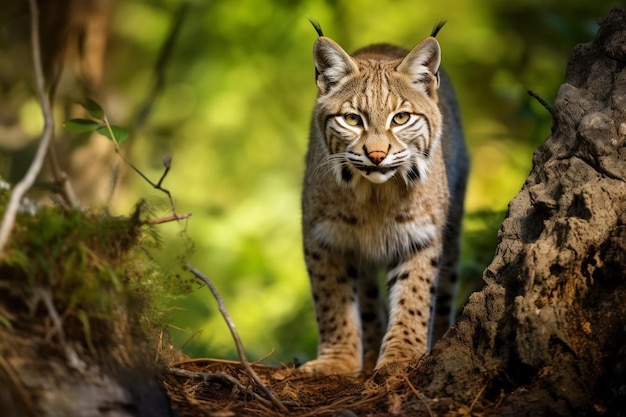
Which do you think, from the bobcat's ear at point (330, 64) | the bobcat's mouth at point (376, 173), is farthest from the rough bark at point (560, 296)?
the bobcat's ear at point (330, 64)

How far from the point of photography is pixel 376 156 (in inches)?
200

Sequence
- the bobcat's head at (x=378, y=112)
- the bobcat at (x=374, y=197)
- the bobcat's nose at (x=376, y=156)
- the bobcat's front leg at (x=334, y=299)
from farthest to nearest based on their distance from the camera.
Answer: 1. the bobcat's front leg at (x=334, y=299)
2. the bobcat at (x=374, y=197)
3. the bobcat's head at (x=378, y=112)
4. the bobcat's nose at (x=376, y=156)

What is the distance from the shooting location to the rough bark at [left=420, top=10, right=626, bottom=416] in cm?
350

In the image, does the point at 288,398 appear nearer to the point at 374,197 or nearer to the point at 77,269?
the point at 77,269

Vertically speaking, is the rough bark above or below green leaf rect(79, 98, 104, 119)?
below

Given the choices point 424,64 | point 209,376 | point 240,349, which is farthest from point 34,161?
point 424,64

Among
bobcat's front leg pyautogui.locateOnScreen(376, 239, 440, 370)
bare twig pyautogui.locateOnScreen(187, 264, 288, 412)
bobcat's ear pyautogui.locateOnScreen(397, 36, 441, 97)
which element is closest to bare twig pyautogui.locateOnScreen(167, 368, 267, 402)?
bare twig pyautogui.locateOnScreen(187, 264, 288, 412)

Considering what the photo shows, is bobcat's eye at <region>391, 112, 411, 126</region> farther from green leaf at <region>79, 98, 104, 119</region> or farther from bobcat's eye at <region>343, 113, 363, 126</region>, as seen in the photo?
green leaf at <region>79, 98, 104, 119</region>

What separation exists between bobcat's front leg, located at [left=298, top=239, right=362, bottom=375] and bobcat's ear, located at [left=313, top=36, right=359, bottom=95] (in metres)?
1.11

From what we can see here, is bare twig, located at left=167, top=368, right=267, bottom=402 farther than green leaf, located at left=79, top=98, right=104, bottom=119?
No

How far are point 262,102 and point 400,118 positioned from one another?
26.1 feet

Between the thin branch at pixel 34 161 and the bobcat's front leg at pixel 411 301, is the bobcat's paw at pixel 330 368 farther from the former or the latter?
the thin branch at pixel 34 161

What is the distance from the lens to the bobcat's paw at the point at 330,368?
5387 millimetres

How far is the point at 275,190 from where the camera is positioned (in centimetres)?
1302
